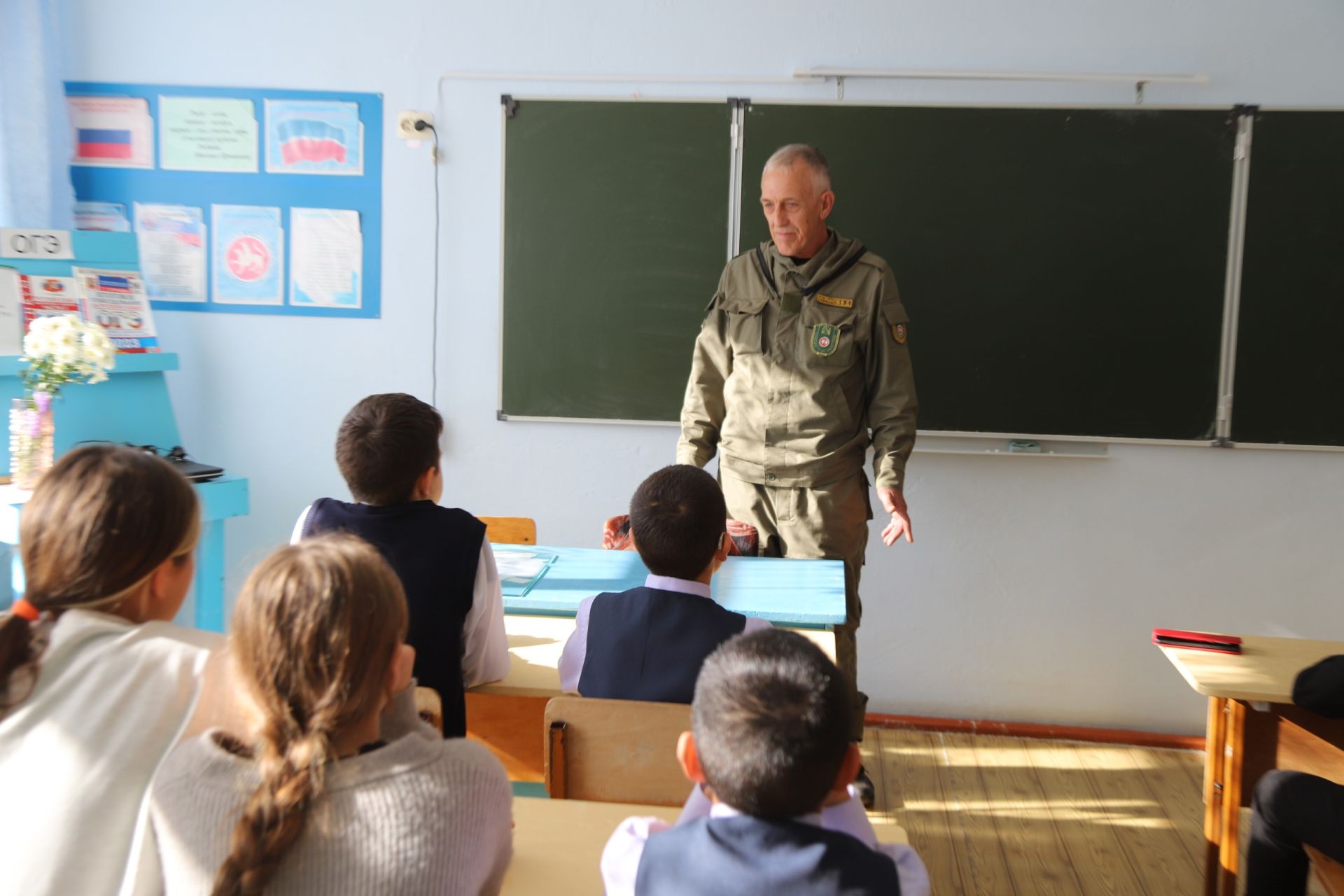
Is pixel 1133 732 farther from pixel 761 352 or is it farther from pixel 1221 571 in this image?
pixel 761 352

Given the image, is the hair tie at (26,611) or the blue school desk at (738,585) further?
the blue school desk at (738,585)

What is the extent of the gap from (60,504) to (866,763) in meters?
2.82

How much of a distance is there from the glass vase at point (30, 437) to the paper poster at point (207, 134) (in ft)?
3.65

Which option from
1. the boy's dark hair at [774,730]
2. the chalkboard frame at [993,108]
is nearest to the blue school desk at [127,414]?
the chalkboard frame at [993,108]

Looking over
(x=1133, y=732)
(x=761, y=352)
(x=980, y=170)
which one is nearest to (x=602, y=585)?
(x=761, y=352)

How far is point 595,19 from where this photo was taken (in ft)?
12.3

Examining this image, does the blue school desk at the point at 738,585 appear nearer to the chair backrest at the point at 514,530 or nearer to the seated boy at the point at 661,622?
the chair backrest at the point at 514,530

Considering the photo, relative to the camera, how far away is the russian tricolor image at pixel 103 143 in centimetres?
398

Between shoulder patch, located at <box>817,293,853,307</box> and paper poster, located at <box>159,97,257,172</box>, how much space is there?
2.22m

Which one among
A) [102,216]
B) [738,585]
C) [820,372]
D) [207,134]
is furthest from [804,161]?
[102,216]

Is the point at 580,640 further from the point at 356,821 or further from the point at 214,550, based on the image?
the point at 214,550

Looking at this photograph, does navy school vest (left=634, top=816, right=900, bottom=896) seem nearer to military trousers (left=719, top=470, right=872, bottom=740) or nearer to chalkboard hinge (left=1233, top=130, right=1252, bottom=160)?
military trousers (left=719, top=470, right=872, bottom=740)

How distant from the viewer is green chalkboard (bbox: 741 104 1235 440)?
358 centimetres

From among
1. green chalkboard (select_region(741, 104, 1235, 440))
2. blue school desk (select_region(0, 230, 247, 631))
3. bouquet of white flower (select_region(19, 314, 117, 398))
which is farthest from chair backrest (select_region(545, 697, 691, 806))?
bouquet of white flower (select_region(19, 314, 117, 398))
